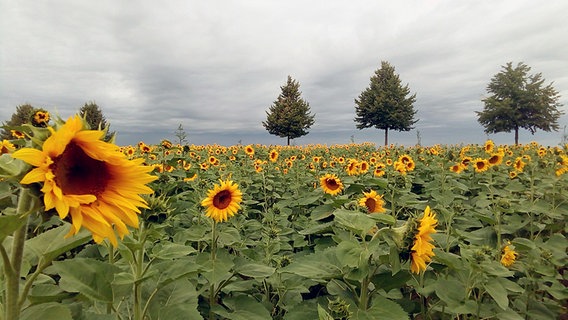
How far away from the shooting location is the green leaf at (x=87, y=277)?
1.46 metres

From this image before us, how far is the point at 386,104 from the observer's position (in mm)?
46188

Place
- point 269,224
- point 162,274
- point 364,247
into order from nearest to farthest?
point 162,274
point 364,247
point 269,224

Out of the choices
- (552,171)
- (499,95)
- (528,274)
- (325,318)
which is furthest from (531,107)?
(325,318)

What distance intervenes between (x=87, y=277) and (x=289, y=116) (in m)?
42.5

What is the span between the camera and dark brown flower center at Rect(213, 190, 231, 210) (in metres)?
3.07

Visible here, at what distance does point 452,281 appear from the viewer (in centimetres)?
279

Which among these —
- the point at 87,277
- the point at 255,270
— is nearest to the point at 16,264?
the point at 87,277

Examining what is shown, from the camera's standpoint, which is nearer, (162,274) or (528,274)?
(162,274)

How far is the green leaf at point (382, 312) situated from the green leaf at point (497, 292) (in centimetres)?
103

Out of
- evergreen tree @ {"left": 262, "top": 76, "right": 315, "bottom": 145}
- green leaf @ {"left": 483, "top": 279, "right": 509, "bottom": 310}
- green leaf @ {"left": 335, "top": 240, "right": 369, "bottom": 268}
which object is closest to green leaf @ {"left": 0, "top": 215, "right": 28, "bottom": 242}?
green leaf @ {"left": 335, "top": 240, "right": 369, "bottom": 268}

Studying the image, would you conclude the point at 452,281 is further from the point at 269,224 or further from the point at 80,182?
the point at 80,182

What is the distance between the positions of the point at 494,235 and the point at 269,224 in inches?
90.7

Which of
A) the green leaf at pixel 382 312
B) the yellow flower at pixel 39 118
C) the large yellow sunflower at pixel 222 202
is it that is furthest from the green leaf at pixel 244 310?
the yellow flower at pixel 39 118

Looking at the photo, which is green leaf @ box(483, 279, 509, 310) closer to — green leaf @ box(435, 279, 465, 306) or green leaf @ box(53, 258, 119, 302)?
green leaf @ box(435, 279, 465, 306)
